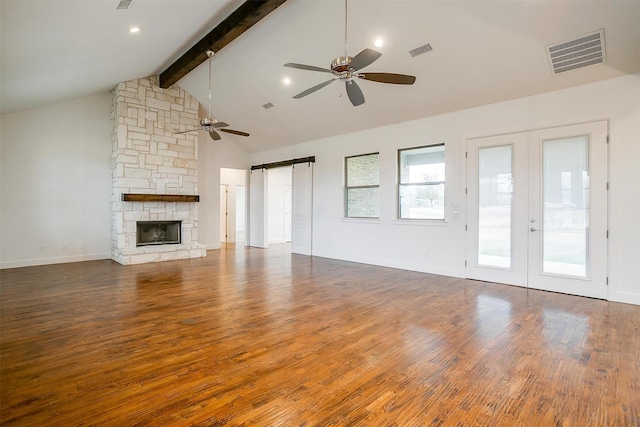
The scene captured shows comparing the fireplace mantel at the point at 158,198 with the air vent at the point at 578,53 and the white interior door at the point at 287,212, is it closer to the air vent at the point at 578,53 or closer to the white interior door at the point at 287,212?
the white interior door at the point at 287,212

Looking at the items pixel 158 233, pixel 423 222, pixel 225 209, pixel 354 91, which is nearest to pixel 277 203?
pixel 225 209

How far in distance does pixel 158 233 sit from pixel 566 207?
27.1ft

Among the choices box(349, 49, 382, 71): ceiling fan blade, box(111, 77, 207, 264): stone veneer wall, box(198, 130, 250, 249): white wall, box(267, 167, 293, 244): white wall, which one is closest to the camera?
box(349, 49, 382, 71): ceiling fan blade

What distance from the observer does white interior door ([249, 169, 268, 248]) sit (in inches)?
385

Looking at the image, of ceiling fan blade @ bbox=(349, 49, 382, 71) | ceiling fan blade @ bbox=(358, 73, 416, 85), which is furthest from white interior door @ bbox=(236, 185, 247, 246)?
ceiling fan blade @ bbox=(349, 49, 382, 71)

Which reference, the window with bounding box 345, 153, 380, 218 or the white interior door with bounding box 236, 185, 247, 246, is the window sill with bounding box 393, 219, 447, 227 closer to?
the window with bounding box 345, 153, 380, 218

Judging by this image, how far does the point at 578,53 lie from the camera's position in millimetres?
3973

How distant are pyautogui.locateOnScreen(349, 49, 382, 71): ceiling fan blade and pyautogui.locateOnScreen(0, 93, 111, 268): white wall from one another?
689 cm

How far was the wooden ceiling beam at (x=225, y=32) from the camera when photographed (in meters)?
4.36

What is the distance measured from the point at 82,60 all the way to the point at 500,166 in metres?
6.87

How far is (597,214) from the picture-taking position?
4.37 metres

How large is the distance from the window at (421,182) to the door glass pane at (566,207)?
166cm

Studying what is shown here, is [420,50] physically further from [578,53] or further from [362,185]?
[362,185]

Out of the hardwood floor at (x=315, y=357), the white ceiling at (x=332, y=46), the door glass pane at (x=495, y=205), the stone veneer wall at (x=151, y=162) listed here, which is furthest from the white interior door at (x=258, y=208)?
the door glass pane at (x=495, y=205)
